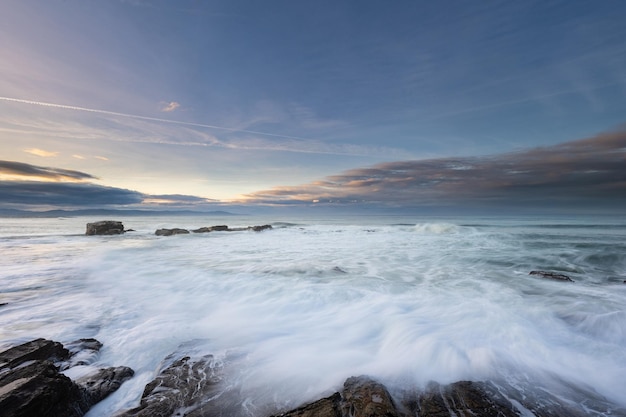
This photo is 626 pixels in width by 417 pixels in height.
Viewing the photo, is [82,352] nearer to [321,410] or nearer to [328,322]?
[321,410]

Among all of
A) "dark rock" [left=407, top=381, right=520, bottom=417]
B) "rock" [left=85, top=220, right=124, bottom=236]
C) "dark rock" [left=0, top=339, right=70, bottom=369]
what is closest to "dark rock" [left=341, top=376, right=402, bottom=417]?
"dark rock" [left=407, top=381, right=520, bottom=417]

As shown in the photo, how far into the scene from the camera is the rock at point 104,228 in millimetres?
28312

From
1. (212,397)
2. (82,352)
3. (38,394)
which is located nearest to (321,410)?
(212,397)

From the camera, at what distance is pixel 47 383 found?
2838 mm

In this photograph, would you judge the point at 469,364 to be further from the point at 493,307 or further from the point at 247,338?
the point at 247,338

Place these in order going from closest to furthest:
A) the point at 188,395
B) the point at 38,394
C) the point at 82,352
Result: the point at 38,394, the point at 188,395, the point at 82,352

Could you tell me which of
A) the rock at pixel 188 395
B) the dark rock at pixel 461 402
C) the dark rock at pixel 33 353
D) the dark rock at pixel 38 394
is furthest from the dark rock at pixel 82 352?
the dark rock at pixel 461 402

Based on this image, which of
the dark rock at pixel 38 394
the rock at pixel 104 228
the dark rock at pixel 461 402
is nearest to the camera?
the dark rock at pixel 38 394

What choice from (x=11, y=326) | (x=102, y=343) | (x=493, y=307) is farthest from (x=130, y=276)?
(x=493, y=307)

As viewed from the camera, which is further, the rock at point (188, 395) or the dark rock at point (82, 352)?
the dark rock at point (82, 352)

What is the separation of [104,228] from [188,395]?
109 feet

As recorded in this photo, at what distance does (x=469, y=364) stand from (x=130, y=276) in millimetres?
11739

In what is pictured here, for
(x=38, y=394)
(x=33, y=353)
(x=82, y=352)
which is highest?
(x=38, y=394)

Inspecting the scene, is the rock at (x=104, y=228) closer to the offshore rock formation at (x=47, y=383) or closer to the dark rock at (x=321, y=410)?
the offshore rock formation at (x=47, y=383)
